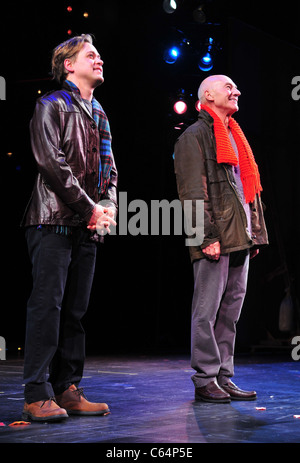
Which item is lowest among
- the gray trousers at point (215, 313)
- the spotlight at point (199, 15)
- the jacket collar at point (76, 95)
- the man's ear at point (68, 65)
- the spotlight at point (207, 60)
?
the gray trousers at point (215, 313)

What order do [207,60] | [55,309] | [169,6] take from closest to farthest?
1. [55,309]
2. [169,6]
3. [207,60]

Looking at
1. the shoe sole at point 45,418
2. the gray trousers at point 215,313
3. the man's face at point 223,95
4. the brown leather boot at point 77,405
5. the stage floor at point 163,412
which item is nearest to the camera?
the stage floor at point 163,412

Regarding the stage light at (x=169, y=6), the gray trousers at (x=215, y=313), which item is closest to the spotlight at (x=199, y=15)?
the stage light at (x=169, y=6)

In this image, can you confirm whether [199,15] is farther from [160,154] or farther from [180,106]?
[160,154]

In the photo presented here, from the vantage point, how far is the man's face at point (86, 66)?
9.68 feet

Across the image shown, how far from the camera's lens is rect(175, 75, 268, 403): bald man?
3.37 meters

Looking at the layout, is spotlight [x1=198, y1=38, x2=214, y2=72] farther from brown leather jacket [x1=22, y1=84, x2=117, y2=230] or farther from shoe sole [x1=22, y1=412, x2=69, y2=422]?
shoe sole [x1=22, y1=412, x2=69, y2=422]

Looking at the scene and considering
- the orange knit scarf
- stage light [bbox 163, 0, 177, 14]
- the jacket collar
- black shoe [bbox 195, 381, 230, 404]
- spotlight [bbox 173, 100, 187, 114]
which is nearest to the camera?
the jacket collar

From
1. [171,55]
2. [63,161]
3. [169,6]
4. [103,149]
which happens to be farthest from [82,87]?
[171,55]

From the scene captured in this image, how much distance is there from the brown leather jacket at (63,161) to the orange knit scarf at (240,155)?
0.83 metres

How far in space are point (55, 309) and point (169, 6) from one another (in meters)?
5.00

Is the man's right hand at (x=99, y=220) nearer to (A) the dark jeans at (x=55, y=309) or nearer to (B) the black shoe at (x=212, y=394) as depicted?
(A) the dark jeans at (x=55, y=309)

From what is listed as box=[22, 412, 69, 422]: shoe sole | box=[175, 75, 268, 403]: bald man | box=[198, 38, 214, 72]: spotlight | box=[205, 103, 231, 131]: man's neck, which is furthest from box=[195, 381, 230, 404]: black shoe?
box=[198, 38, 214, 72]: spotlight

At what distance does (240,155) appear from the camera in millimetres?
3662
